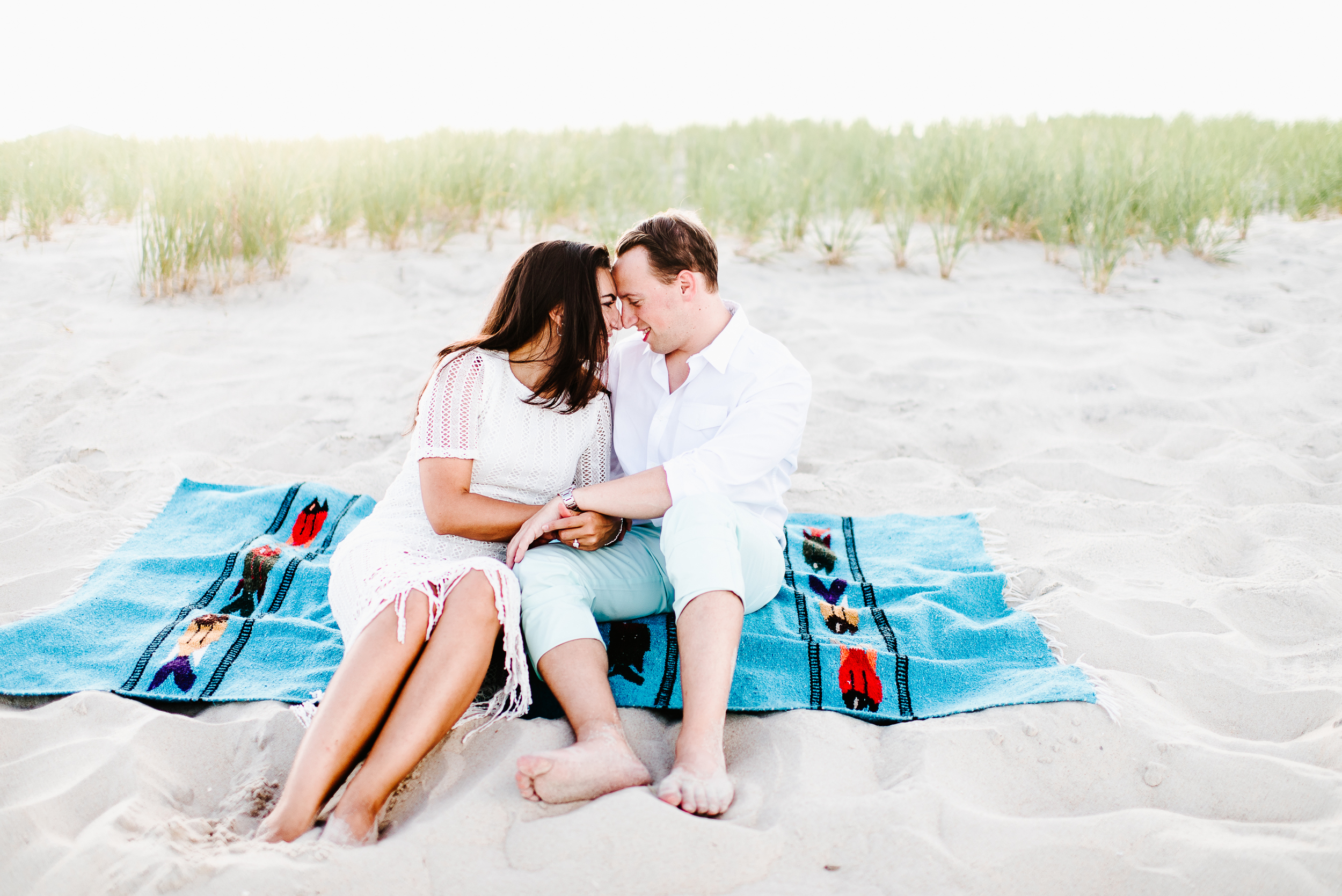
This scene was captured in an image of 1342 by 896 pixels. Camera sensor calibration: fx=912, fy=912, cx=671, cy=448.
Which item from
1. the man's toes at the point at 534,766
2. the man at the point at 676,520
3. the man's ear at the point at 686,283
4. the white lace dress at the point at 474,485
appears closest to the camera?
the man's toes at the point at 534,766

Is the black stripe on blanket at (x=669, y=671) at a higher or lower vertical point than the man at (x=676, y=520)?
lower

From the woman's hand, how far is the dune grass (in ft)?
11.4

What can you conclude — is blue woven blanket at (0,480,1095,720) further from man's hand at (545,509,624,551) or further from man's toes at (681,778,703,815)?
man's toes at (681,778,703,815)

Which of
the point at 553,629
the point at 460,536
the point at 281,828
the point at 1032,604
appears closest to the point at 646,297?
the point at 460,536

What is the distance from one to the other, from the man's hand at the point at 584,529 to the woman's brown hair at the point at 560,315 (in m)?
0.33

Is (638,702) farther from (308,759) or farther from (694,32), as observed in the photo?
(694,32)

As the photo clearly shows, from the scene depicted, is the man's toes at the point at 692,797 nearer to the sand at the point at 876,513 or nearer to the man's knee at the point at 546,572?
the sand at the point at 876,513

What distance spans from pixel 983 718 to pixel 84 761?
1987 millimetres

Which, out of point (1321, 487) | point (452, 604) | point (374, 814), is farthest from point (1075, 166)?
point (374, 814)

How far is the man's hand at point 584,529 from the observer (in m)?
2.34

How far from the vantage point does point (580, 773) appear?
180 centimetres

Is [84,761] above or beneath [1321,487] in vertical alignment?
beneath

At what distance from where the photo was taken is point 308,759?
70.0 inches

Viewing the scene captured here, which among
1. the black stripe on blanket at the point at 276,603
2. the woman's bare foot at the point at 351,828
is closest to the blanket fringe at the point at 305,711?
the black stripe on blanket at the point at 276,603
